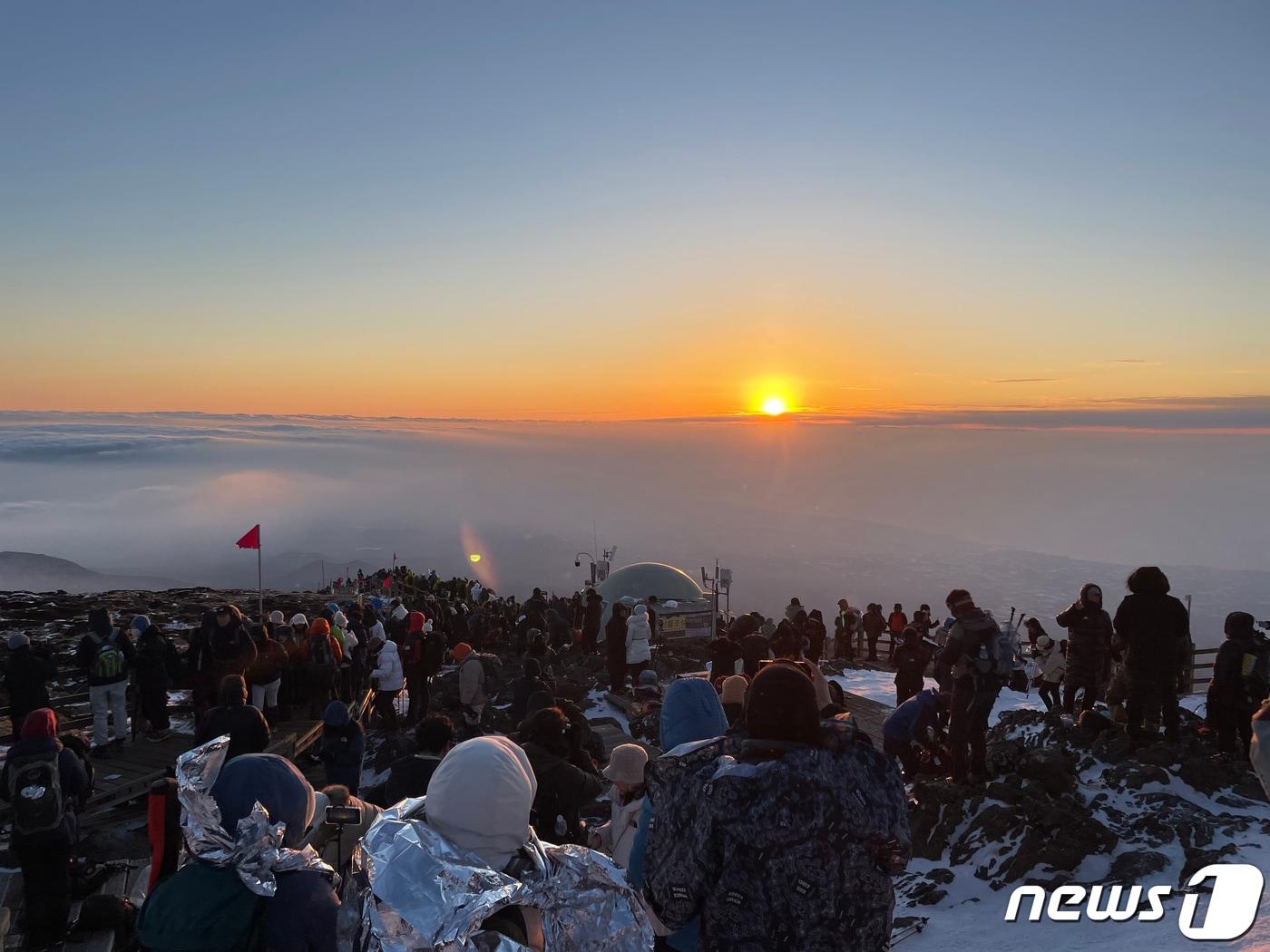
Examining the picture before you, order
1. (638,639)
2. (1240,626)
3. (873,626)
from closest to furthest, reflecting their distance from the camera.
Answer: (1240,626), (638,639), (873,626)

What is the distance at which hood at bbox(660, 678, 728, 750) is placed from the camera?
4105mm

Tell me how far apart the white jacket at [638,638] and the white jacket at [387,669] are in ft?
12.9

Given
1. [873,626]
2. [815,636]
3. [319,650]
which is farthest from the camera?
[873,626]

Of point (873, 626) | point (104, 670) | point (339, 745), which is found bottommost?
point (873, 626)

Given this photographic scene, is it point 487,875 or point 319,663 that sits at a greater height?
point 487,875

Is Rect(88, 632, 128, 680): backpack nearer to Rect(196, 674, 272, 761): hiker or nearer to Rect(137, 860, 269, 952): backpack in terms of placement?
Rect(196, 674, 272, 761): hiker

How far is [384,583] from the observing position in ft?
96.4

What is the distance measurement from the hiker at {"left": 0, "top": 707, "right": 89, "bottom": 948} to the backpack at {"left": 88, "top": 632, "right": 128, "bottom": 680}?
4.08m

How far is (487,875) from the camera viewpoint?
2369mm

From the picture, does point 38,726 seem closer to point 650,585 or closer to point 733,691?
point 733,691

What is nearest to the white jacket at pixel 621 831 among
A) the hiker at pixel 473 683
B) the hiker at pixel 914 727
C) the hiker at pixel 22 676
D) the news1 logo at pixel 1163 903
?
the news1 logo at pixel 1163 903

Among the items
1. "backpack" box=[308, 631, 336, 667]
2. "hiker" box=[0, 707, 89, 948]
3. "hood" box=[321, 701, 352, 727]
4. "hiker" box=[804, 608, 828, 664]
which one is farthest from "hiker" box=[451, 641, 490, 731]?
"hiker" box=[804, 608, 828, 664]

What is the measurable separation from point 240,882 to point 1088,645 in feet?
29.8

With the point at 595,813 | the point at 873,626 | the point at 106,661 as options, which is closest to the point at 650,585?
the point at 873,626
